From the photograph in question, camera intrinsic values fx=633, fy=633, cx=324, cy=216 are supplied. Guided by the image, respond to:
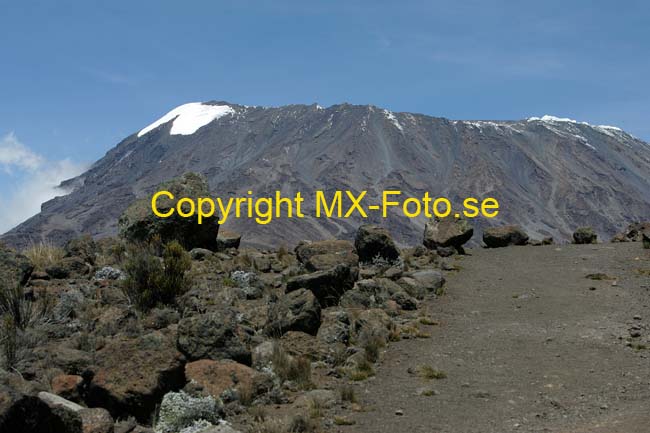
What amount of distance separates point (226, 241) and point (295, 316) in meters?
10.5

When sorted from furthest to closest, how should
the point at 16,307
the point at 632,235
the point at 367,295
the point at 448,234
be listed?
1. the point at 632,235
2. the point at 448,234
3. the point at 367,295
4. the point at 16,307

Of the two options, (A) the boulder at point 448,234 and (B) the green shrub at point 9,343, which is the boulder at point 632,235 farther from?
(B) the green shrub at point 9,343

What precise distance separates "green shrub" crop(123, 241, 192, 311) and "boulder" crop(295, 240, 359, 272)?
3231 mm

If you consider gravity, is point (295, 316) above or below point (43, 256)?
below

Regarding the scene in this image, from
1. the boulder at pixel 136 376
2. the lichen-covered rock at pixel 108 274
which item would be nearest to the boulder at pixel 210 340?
the boulder at pixel 136 376

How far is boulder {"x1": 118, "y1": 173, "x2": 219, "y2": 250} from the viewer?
1862 cm

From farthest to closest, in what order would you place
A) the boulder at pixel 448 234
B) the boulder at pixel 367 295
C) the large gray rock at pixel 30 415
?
the boulder at pixel 448 234
the boulder at pixel 367 295
the large gray rock at pixel 30 415

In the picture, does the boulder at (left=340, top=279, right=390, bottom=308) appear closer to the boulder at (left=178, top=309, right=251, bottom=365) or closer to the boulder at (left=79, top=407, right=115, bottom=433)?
the boulder at (left=178, top=309, right=251, bottom=365)

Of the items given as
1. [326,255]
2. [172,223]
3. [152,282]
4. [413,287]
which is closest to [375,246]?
[326,255]

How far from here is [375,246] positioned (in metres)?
19.0

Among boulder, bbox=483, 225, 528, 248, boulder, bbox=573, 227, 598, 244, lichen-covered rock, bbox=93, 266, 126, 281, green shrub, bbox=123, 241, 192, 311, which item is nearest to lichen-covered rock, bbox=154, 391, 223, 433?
green shrub, bbox=123, 241, 192, 311

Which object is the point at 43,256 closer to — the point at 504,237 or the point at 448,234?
the point at 448,234

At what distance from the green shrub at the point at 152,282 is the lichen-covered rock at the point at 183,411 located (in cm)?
496

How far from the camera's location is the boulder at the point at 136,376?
7.30 metres
